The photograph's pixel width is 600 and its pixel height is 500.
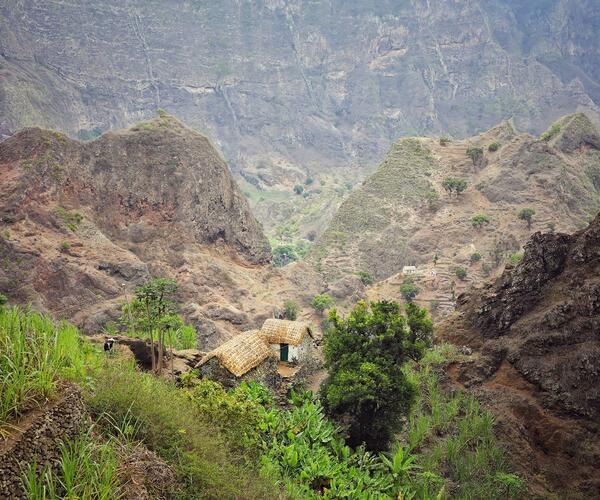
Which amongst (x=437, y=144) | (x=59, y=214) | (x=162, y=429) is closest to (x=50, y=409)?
(x=162, y=429)

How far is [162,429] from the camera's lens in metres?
9.67

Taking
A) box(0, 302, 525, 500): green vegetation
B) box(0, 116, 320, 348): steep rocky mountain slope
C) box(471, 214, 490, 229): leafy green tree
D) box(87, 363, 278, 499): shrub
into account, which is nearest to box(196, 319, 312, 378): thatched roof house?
box(0, 302, 525, 500): green vegetation

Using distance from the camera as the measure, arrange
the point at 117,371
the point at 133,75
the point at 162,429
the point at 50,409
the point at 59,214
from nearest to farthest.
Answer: the point at 50,409
the point at 162,429
the point at 117,371
the point at 59,214
the point at 133,75

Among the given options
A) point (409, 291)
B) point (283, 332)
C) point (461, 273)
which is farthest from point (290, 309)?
point (283, 332)

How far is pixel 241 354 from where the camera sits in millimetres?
22719

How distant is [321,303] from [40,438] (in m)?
50.8

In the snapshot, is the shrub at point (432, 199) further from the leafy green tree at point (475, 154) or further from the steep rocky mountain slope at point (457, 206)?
the leafy green tree at point (475, 154)

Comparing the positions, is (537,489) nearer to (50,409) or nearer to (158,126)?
(50,409)

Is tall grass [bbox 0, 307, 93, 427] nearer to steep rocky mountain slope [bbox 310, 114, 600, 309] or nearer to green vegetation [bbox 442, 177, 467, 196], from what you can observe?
steep rocky mountain slope [bbox 310, 114, 600, 309]

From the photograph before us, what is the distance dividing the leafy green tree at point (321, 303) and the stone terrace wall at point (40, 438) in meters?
49.8

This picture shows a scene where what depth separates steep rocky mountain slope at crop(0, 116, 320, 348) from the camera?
41094 mm

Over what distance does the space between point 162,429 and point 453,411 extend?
17.0m

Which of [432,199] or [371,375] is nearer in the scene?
[371,375]

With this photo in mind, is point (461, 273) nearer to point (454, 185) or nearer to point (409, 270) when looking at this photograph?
point (409, 270)
